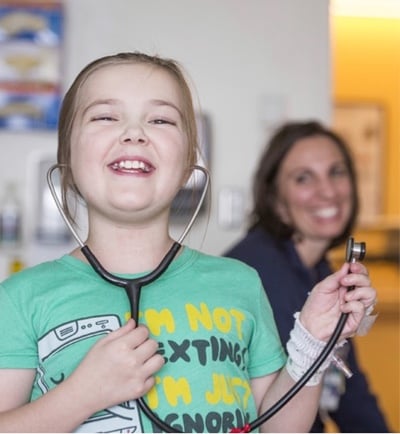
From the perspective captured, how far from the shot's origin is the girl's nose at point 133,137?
890mm

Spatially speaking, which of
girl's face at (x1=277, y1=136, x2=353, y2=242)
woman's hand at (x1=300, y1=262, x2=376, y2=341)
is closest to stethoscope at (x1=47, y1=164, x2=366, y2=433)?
woman's hand at (x1=300, y1=262, x2=376, y2=341)

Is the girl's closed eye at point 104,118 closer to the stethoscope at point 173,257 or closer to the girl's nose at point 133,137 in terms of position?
the girl's nose at point 133,137

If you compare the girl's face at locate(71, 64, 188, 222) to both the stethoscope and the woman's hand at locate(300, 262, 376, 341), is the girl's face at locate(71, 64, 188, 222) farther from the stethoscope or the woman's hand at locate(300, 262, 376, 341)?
the woman's hand at locate(300, 262, 376, 341)

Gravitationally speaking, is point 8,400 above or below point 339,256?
above

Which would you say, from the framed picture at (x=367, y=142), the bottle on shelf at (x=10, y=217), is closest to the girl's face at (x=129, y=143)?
the bottle on shelf at (x=10, y=217)

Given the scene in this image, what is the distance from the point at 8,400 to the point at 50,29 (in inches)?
74.2

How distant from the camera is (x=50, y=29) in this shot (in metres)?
2.55

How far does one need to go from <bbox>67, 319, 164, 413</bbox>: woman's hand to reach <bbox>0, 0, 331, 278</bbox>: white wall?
1.75 meters

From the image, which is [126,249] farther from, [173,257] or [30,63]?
[30,63]

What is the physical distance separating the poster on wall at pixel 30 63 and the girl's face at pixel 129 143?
5.47 ft

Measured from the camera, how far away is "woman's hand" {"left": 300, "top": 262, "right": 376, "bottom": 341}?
911 mm

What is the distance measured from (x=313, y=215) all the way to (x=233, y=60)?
819 mm

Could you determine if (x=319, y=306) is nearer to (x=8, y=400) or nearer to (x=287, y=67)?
(x=8, y=400)

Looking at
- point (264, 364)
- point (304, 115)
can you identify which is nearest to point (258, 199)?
point (304, 115)
